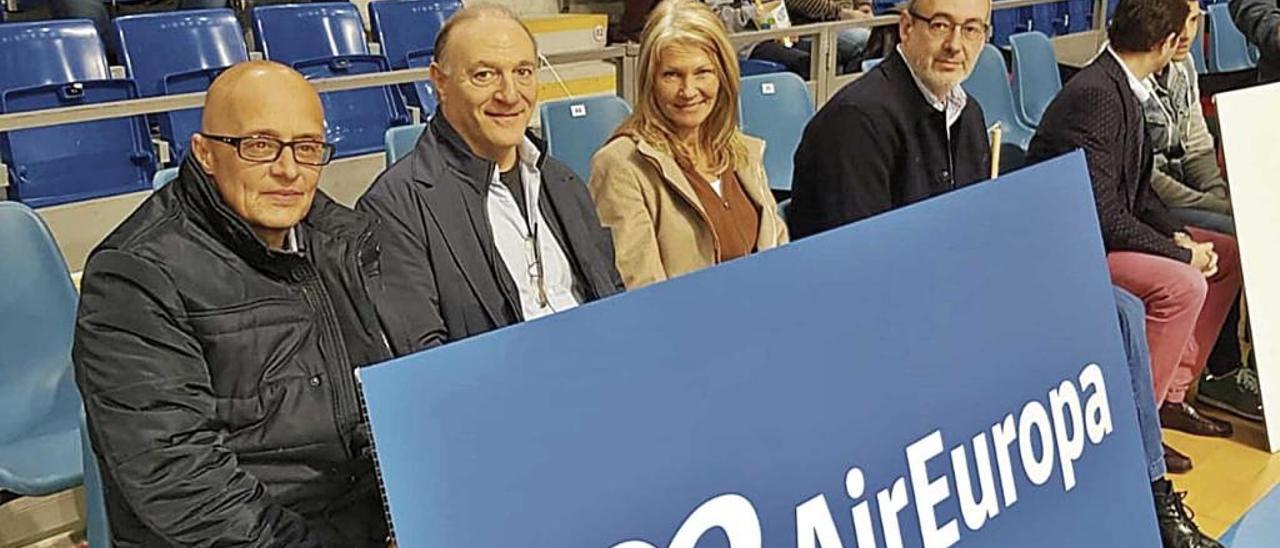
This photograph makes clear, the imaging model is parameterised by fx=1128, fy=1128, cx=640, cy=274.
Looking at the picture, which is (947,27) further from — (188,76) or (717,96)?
(188,76)

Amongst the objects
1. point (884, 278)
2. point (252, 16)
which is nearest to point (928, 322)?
point (884, 278)

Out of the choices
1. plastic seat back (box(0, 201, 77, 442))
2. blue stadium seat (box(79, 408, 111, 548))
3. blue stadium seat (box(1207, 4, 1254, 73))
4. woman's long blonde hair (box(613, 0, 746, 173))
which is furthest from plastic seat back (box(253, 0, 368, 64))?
blue stadium seat (box(1207, 4, 1254, 73))

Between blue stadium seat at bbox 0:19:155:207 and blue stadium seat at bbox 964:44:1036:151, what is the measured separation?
283 centimetres

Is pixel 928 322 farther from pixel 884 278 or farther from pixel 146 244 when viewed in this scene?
pixel 146 244

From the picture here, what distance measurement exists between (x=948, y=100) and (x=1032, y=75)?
7.62 feet

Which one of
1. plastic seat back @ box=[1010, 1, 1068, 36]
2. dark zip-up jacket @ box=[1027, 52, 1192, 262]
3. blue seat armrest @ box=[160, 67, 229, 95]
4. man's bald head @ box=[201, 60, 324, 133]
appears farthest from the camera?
plastic seat back @ box=[1010, 1, 1068, 36]

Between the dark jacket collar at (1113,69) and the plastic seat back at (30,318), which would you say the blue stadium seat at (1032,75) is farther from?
the plastic seat back at (30,318)

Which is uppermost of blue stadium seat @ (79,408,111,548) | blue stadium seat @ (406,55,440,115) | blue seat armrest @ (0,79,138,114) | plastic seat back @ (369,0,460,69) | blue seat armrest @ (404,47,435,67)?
plastic seat back @ (369,0,460,69)

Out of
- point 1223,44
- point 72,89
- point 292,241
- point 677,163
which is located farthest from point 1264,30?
point 72,89

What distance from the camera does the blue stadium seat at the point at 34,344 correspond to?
2088mm

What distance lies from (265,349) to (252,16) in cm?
301

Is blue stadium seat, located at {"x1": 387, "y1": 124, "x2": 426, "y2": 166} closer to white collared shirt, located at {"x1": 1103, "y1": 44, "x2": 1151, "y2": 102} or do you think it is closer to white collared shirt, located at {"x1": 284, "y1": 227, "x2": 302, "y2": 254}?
white collared shirt, located at {"x1": 284, "y1": 227, "x2": 302, "y2": 254}

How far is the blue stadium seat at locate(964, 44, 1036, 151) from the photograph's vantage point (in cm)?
409

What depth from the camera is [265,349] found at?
1.41 meters
